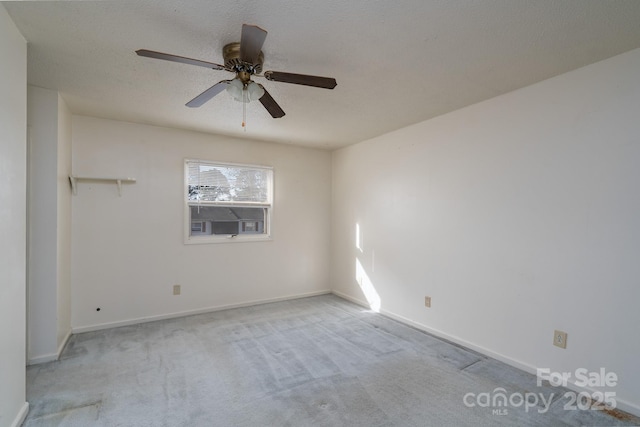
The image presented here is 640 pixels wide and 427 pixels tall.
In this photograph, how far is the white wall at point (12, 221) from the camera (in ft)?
5.39

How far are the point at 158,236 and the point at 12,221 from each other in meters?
1.94

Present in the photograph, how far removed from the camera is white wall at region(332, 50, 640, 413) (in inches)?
79.5

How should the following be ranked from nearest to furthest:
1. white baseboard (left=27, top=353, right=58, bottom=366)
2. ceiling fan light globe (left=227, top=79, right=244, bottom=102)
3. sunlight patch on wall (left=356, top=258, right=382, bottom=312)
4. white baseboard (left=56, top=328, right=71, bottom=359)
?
1. ceiling fan light globe (left=227, top=79, right=244, bottom=102)
2. white baseboard (left=27, top=353, right=58, bottom=366)
3. white baseboard (left=56, top=328, right=71, bottom=359)
4. sunlight patch on wall (left=356, top=258, right=382, bottom=312)

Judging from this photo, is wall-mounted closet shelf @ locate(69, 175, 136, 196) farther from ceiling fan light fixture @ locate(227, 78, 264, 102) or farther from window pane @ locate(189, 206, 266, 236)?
ceiling fan light fixture @ locate(227, 78, 264, 102)

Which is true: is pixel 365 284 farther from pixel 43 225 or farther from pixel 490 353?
pixel 43 225

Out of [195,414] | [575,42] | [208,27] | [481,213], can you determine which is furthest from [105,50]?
[481,213]

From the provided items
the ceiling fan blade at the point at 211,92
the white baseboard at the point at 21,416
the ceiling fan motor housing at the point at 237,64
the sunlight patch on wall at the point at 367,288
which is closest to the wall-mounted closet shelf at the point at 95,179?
the ceiling fan blade at the point at 211,92

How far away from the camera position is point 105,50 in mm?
1996

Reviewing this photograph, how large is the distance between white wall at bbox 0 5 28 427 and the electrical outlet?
3.62 m

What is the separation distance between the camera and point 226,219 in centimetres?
414

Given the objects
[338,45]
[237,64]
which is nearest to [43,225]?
[237,64]

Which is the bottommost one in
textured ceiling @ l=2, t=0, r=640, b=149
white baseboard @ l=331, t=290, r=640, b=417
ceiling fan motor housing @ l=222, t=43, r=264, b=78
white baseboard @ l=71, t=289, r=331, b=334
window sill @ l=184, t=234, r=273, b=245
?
white baseboard @ l=71, t=289, r=331, b=334

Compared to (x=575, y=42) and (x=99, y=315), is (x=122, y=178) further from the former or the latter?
(x=575, y=42)

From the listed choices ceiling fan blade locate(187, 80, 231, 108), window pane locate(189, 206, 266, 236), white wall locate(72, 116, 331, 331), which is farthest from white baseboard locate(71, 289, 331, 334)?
ceiling fan blade locate(187, 80, 231, 108)
